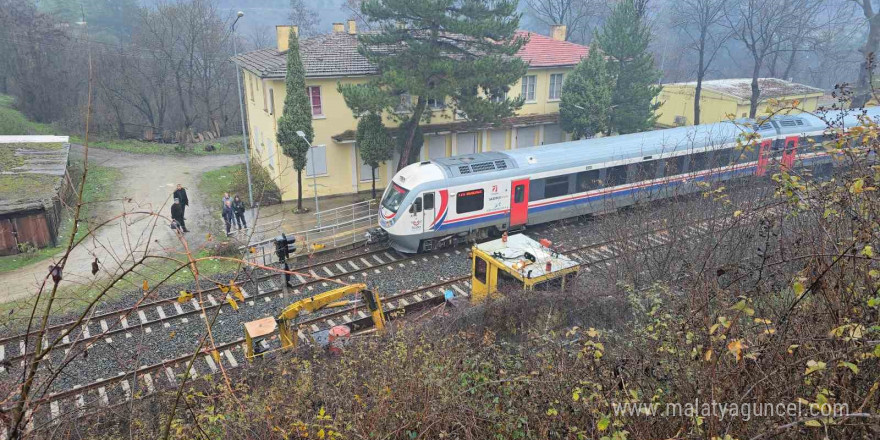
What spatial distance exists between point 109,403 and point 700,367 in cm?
937

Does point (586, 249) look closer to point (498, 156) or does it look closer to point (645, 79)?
point (498, 156)

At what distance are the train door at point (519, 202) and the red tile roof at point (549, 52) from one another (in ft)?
33.5

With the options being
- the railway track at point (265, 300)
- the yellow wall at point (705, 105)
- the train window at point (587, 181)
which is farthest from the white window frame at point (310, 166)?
the yellow wall at point (705, 105)

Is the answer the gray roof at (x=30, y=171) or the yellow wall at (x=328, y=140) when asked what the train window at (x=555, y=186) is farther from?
the gray roof at (x=30, y=171)

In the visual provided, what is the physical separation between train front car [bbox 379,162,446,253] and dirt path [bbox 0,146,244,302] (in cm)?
586

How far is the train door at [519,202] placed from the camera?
16.9 meters

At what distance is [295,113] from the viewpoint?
19.5m

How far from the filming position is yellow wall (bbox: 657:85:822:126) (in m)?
31.0

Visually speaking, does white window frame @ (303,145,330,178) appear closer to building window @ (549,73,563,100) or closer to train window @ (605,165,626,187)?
train window @ (605,165,626,187)

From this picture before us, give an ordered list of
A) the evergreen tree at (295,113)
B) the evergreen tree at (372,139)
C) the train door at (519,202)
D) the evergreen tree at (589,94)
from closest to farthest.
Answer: the train door at (519,202) → the evergreen tree at (295,113) → the evergreen tree at (372,139) → the evergreen tree at (589,94)

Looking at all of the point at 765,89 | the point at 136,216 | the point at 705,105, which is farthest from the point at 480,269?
the point at 765,89

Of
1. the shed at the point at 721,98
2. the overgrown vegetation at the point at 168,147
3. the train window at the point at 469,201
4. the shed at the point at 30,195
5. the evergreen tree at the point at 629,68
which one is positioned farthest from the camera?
the overgrown vegetation at the point at 168,147

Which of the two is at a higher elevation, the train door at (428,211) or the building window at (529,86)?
the building window at (529,86)

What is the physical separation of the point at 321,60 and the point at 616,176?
39.0 ft
